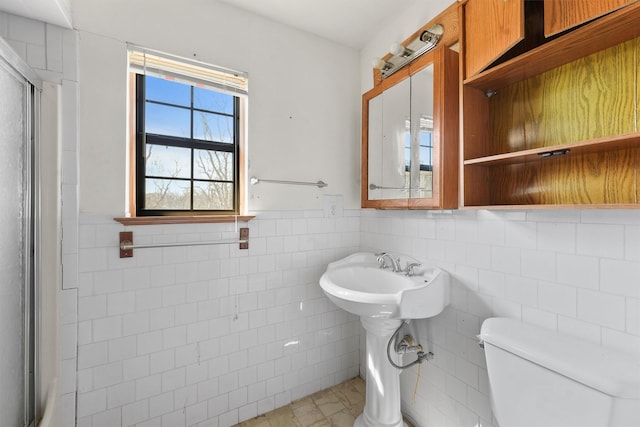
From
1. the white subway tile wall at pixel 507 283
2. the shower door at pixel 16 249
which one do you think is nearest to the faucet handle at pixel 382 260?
the white subway tile wall at pixel 507 283

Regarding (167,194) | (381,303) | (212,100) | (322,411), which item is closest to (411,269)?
(381,303)

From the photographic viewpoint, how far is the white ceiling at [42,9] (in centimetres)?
116

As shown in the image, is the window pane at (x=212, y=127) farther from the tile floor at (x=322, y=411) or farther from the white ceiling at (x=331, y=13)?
the tile floor at (x=322, y=411)

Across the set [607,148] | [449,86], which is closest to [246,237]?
[449,86]

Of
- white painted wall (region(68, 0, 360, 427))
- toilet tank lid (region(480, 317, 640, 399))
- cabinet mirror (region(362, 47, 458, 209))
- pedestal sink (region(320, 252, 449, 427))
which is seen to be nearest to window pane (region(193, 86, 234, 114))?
white painted wall (region(68, 0, 360, 427))

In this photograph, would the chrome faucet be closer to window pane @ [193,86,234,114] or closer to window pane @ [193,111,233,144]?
window pane @ [193,111,233,144]

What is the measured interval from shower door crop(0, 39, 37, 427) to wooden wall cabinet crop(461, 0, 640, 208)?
1.76m

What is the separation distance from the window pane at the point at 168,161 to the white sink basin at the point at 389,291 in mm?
1018

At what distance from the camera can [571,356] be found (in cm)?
90

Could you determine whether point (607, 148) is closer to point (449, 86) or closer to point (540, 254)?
point (540, 254)

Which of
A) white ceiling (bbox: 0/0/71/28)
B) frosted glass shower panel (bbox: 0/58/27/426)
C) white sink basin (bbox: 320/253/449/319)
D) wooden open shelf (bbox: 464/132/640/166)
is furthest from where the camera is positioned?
white sink basin (bbox: 320/253/449/319)

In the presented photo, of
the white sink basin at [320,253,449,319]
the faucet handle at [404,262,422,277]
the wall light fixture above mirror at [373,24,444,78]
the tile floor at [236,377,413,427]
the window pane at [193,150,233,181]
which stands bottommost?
the tile floor at [236,377,413,427]

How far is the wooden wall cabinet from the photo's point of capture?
882mm

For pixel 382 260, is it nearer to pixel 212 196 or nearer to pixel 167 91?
pixel 212 196
